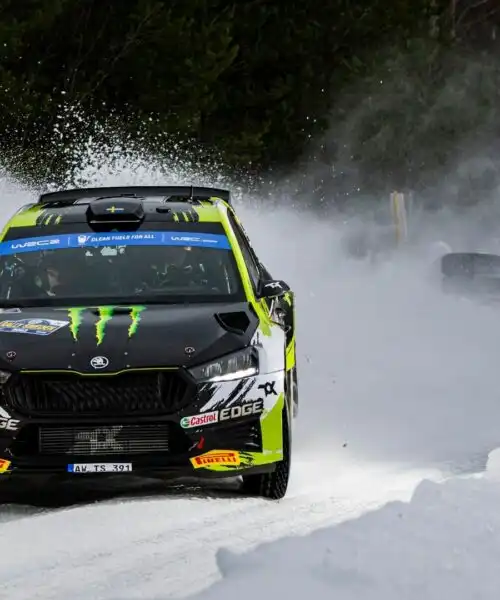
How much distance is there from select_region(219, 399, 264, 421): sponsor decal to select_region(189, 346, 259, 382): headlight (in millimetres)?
139

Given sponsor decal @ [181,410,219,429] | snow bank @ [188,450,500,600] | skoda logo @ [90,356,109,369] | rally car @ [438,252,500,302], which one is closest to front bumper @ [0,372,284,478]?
sponsor decal @ [181,410,219,429]

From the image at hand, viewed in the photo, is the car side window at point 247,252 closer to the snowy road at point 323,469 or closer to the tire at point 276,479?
the snowy road at point 323,469

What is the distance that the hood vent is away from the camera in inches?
282

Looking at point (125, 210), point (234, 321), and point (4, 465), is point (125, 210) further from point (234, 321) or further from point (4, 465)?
point (4, 465)

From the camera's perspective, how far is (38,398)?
22.2 feet

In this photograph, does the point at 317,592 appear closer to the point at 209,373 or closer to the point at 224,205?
the point at 209,373

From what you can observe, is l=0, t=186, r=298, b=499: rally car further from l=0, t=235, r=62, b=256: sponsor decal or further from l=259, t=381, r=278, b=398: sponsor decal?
l=0, t=235, r=62, b=256: sponsor decal

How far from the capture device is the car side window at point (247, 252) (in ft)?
27.7

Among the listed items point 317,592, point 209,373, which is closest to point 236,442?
point 209,373

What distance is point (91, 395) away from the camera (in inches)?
267

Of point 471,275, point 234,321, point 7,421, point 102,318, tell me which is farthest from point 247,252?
point 471,275

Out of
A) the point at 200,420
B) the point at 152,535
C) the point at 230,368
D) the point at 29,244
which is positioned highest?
the point at 29,244

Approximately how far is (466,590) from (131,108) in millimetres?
29661

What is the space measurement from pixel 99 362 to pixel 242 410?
73 cm
